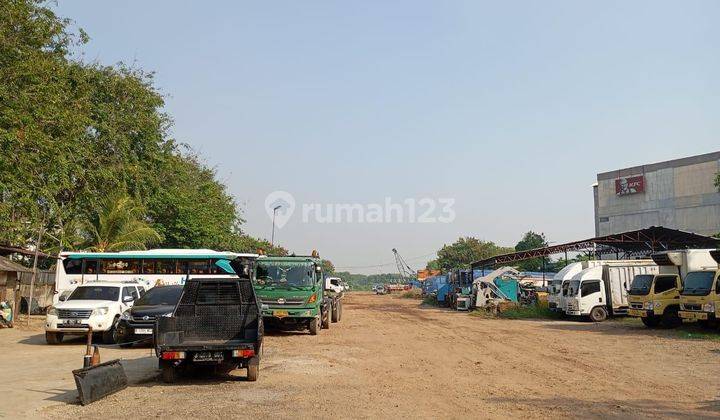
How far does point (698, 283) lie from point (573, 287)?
7595 millimetres

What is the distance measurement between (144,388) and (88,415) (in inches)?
78.9

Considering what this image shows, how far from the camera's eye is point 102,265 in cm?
2547

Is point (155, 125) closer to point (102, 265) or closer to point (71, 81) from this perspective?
point (71, 81)

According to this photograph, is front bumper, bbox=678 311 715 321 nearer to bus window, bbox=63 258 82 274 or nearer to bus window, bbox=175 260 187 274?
bus window, bbox=175 260 187 274

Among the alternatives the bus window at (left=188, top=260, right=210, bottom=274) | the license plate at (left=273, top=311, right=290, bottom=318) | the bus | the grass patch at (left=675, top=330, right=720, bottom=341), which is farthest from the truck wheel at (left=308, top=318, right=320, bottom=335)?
the grass patch at (left=675, top=330, right=720, bottom=341)

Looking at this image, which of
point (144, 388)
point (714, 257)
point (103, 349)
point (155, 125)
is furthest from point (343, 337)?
point (155, 125)

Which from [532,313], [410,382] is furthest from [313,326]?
[532,313]

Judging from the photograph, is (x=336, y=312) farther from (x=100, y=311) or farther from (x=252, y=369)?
(x=252, y=369)

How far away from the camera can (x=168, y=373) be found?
10961 millimetres

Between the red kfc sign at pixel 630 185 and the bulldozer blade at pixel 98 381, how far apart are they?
80.7m

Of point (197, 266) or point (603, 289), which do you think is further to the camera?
point (603, 289)

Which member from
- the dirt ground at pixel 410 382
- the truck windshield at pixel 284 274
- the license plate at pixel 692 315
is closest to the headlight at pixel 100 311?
the dirt ground at pixel 410 382

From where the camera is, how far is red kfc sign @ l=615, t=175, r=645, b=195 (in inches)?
3142

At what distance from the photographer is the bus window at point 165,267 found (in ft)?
84.7
